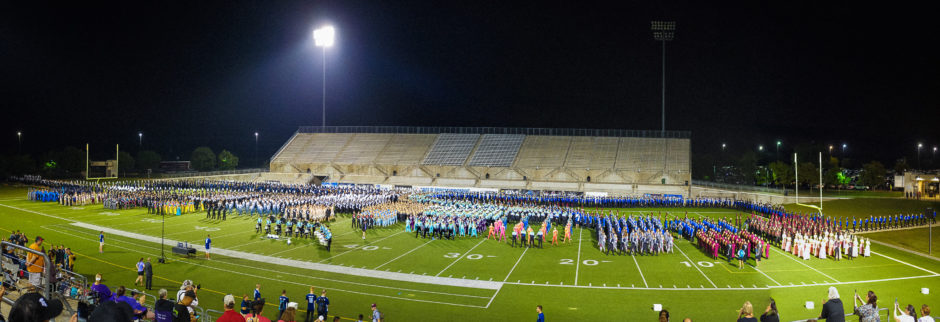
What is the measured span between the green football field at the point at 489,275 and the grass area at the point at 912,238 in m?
1.47

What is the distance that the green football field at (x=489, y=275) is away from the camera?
1225 cm

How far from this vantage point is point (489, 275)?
610 inches

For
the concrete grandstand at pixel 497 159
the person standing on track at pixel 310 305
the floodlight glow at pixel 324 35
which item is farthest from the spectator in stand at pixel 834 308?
the floodlight glow at pixel 324 35

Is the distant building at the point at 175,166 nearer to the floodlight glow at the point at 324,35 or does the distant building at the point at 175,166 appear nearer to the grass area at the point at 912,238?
the floodlight glow at the point at 324,35

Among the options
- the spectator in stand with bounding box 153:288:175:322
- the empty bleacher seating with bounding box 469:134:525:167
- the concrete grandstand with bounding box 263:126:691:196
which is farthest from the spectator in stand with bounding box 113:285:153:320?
the empty bleacher seating with bounding box 469:134:525:167

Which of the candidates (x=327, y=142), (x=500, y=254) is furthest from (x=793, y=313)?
(x=327, y=142)

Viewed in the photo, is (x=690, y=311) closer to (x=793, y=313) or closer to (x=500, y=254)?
(x=793, y=313)

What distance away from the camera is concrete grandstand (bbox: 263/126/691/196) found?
50.0 metres

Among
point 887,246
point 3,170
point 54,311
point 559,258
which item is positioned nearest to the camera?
point 54,311

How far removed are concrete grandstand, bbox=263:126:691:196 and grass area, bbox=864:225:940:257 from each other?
21.5m

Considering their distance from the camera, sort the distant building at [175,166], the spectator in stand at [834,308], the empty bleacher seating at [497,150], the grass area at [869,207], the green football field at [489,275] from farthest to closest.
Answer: the distant building at [175,166] → the empty bleacher seating at [497,150] → the grass area at [869,207] → the green football field at [489,275] → the spectator in stand at [834,308]

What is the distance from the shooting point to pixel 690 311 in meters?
11.8

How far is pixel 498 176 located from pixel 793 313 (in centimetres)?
4222

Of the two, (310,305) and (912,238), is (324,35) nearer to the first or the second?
(310,305)
